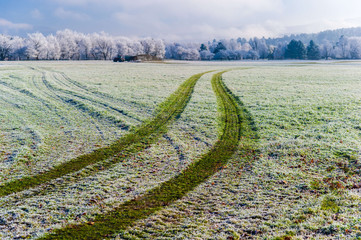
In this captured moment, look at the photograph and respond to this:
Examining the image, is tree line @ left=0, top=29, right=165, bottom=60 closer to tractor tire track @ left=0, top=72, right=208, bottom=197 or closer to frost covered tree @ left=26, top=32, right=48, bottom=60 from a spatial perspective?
frost covered tree @ left=26, top=32, right=48, bottom=60

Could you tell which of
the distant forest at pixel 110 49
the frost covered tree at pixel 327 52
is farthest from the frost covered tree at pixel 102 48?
the frost covered tree at pixel 327 52

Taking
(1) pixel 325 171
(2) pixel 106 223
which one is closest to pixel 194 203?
(2) pixel 106 223

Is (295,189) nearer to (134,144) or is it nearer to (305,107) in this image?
(134,144)

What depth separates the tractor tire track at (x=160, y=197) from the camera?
345 inches

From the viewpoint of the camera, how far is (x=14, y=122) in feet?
Answer: 70.6

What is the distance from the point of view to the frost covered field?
8977 mm

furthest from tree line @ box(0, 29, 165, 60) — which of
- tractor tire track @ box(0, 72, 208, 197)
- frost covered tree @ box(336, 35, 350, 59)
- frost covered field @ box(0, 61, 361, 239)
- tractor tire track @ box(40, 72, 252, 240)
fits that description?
tractor tire track @ box(40, 72, 252, 240)

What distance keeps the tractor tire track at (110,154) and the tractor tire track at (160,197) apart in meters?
3.93

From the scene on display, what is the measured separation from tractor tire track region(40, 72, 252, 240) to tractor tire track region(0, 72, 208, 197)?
393 centimetres

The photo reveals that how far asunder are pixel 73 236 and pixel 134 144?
865 cm

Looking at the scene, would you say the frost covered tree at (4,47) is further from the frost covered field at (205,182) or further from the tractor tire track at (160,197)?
the tractor tire track at (160,197)

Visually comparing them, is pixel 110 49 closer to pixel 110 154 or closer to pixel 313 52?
pixel 313 52

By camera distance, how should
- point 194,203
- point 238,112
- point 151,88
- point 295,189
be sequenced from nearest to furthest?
point 194,203 < point 295,189 < point 238,112 < point 151,88

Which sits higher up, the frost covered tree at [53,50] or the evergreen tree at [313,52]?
the frost covered tree at [53,50]
